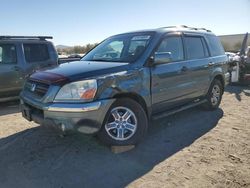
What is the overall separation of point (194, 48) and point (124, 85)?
7.85ft

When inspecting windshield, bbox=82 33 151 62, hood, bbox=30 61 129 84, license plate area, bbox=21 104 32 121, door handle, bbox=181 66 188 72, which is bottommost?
license plate area, bbox=21 104 32 121

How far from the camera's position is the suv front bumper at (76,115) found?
4.14 m

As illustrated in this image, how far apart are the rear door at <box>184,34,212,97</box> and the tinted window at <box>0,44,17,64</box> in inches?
186

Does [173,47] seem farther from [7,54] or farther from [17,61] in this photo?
[7,54]

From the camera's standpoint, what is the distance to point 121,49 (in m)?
5.55

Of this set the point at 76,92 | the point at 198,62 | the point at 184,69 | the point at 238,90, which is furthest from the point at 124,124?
the point at 238,90

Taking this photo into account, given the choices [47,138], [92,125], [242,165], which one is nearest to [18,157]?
[47,138]

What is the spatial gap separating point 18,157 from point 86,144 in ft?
3.51

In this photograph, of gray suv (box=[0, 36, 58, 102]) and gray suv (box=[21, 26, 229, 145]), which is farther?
gray suv (box=[0, 36, 58, 102])

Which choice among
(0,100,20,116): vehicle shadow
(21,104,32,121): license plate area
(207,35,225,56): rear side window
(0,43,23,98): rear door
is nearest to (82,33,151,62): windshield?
(21,104,32,121): license plate area

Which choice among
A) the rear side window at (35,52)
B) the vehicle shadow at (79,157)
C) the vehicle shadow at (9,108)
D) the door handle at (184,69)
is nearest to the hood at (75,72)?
the vehicle shadow at (79,157)

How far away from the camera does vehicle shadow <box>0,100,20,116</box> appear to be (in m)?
7.52

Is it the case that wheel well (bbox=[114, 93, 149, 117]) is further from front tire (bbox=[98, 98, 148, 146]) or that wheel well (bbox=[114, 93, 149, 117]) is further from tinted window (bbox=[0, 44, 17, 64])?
tinted window (bbox=[0, 44, 17, 64])

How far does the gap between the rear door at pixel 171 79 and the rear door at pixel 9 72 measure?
453cm
